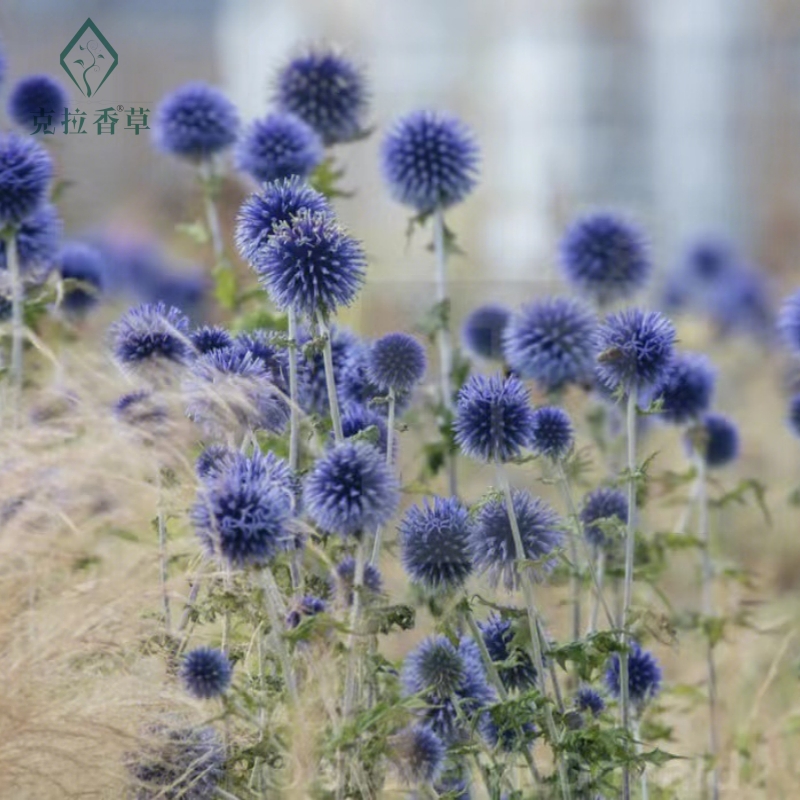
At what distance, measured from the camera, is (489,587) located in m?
3.28

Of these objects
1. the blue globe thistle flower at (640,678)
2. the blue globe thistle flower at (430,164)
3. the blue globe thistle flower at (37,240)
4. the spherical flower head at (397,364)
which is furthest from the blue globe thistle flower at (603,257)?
the spherical flower head at (397,364)

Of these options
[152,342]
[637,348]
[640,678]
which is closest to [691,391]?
[640,678]

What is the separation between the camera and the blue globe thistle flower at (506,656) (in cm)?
335

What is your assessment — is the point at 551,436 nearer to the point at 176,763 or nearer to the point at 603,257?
the point at 176,763

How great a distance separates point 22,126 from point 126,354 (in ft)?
5.10

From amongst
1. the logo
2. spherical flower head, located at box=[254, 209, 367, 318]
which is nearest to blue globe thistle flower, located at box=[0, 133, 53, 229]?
the logo

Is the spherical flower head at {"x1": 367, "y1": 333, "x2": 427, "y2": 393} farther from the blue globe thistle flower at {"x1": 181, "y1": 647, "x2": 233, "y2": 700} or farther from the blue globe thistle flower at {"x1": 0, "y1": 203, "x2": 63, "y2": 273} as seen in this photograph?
the blue globe thistle flower at {"x1": 0, "y1": 203, "x2": 63, "y2": 273}

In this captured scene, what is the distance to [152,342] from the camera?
327 centimetres

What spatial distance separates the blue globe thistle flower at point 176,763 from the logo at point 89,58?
211 cm

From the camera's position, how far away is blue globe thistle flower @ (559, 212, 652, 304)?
496 centimetres

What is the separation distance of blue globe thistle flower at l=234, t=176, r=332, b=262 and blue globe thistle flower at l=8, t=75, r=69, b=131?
59.6 inches

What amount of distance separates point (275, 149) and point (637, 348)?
Result: 1.57 metres

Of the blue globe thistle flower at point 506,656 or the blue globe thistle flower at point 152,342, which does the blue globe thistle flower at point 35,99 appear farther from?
the blue globe thistle flower at point 506,656

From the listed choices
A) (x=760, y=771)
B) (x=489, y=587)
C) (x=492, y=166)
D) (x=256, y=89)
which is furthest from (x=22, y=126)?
(x=492, y=166)
